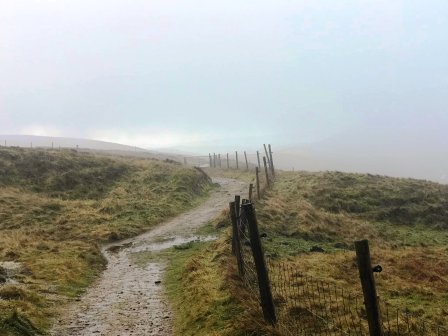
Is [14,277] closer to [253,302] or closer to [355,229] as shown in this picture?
[253,302]

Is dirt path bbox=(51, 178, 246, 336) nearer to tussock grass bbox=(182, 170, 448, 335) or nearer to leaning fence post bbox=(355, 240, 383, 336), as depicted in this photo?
tussock grass bbox=(182, 170, 448, 335)

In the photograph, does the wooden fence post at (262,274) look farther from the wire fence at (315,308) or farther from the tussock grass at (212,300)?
the tussock grass at (212,300)

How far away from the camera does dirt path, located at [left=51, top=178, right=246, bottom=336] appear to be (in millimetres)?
11898

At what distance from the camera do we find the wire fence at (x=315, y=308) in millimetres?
10180

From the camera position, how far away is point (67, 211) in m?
32.4

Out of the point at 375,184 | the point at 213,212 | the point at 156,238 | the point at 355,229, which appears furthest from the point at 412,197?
the point at 156,238

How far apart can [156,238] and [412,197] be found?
2206 centimetres

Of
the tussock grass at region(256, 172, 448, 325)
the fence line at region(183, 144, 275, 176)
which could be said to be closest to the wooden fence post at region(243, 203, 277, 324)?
the tussock grass at region(256, 172, 448, 325)

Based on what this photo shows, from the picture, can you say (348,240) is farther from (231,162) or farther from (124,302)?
(231,162)

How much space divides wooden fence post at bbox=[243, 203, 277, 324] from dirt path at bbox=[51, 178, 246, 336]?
3040mm

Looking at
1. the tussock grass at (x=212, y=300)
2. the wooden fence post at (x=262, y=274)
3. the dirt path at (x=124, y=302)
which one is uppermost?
the wooden fence post at (x=262, y=274)

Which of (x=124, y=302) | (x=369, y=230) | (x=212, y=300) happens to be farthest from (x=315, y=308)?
(x=369, y=230)

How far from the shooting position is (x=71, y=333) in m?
11.5

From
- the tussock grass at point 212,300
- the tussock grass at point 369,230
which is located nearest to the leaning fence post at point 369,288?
the tussock grass at point 212,300
